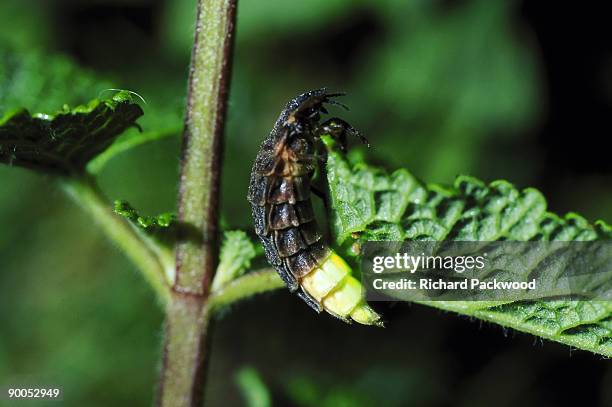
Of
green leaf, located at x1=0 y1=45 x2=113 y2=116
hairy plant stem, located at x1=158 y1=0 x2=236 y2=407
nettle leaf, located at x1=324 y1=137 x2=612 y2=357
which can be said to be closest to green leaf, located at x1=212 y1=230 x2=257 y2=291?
hairy plant stem, located at x1=158 y1=0 x2=236 y2=407

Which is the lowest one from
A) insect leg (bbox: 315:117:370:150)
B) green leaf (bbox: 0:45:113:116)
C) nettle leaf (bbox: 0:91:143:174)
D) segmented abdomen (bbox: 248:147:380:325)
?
segmented abdomen (bbox: 248:147:380:325)

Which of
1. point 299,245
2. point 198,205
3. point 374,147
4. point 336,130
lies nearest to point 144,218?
point 198,205

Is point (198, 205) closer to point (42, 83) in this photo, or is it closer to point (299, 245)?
point (299, 245)

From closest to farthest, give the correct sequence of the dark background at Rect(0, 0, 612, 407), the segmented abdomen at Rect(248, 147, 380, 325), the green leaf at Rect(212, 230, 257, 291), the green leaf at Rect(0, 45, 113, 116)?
the segmented abdomen at Rect(248, 147, 380, 325)
the green leaf at Rect(212, 230, 257, 291)
the green leaf at Rect(0, 45, 113, 116)
the dark background at Rect(0, 0, 612, 407)

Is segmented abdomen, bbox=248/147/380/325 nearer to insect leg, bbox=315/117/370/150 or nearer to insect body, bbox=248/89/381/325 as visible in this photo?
insect body, bbox=248/89/381/325

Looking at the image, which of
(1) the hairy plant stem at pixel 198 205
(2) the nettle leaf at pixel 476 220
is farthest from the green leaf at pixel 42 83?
(2) the nettle leaf at pixel 476 220

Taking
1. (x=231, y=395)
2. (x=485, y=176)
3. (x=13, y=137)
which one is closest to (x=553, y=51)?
(x=485, y=176)

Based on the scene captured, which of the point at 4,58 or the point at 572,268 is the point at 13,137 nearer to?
the point at 4,58

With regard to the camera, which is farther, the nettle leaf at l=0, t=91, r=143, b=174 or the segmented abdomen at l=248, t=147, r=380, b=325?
the segmented abdomen at l=248, t=147, r=380, b=325
